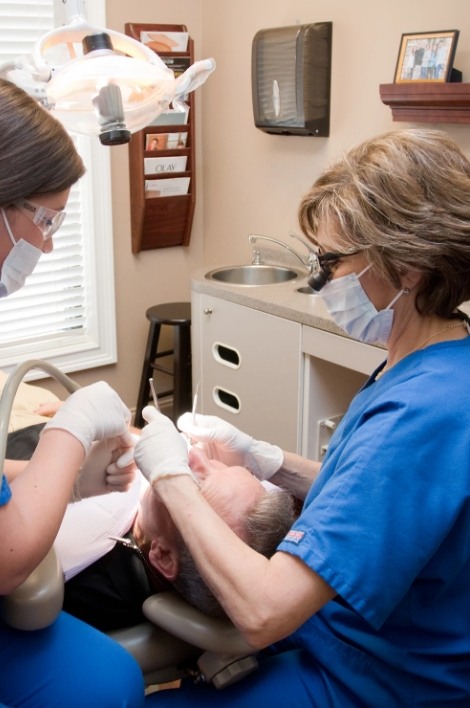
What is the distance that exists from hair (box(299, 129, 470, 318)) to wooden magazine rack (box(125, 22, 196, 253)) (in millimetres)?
2208

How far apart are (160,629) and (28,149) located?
831mm

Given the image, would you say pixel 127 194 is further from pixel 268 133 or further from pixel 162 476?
pixel 162 476

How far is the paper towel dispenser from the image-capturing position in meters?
2.79

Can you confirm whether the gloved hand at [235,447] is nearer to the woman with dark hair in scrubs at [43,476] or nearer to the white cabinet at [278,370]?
the woman with dark hair in scrubs at [43,476]

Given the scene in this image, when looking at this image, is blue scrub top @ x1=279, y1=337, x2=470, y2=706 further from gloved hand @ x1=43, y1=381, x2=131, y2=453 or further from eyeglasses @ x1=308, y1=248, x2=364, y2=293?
gloved hand @ x1=43, y1=381, x2=131, y2=453

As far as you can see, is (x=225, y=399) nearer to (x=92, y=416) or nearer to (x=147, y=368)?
(x=147, y=368)

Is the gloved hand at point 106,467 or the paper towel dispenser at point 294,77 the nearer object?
the gloved hand at point 106,467

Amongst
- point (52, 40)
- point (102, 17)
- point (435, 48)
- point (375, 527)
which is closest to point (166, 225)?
point (102, 17)

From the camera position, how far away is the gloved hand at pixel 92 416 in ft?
4.03

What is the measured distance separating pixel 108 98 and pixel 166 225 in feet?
7.16

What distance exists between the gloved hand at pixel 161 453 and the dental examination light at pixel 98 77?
52 cm

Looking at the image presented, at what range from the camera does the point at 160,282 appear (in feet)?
11.9

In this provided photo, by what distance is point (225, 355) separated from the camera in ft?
9.79

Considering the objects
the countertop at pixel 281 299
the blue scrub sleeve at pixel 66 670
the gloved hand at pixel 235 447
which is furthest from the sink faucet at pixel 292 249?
the blue scrub sleeve at pixel 66 670
